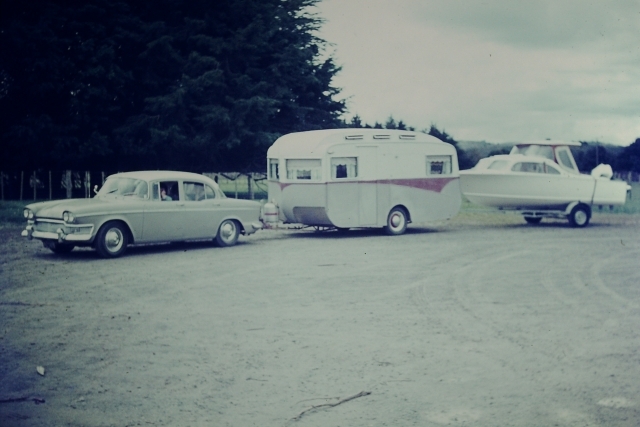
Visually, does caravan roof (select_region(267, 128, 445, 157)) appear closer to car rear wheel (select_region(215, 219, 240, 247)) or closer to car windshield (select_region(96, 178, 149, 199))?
car rear wheel (select_region(215, 219, 240, 247))

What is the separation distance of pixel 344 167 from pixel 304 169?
32.7 inches

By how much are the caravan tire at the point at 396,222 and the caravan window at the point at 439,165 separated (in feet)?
3.87

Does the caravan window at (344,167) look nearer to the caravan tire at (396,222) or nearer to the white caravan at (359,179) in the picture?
the white caravan at (359,179)

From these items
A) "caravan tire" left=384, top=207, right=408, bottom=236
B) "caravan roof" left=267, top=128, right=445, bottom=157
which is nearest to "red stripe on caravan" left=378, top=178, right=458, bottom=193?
"caravan tire" left=384, top=207, right=408, bottom=236

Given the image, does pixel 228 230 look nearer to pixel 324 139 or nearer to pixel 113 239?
pixel 113 239

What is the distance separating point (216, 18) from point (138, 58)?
1.87m

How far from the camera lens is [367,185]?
15.6 meters

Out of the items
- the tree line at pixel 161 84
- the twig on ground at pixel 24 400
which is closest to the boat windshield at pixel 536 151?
the tree line at pixel 161 84

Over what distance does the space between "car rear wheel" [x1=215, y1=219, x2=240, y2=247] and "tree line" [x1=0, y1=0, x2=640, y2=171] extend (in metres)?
3.79

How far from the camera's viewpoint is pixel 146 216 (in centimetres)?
1213

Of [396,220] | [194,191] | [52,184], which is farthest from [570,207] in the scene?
[52,184]

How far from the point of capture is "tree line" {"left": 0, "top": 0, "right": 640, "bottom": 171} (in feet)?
41.8

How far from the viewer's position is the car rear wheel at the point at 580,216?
59.9 feet

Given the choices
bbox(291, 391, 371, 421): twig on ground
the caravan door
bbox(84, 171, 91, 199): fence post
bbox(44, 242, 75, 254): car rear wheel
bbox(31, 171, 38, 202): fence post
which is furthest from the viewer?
bbox(84, 171, 91, 199): fence post
